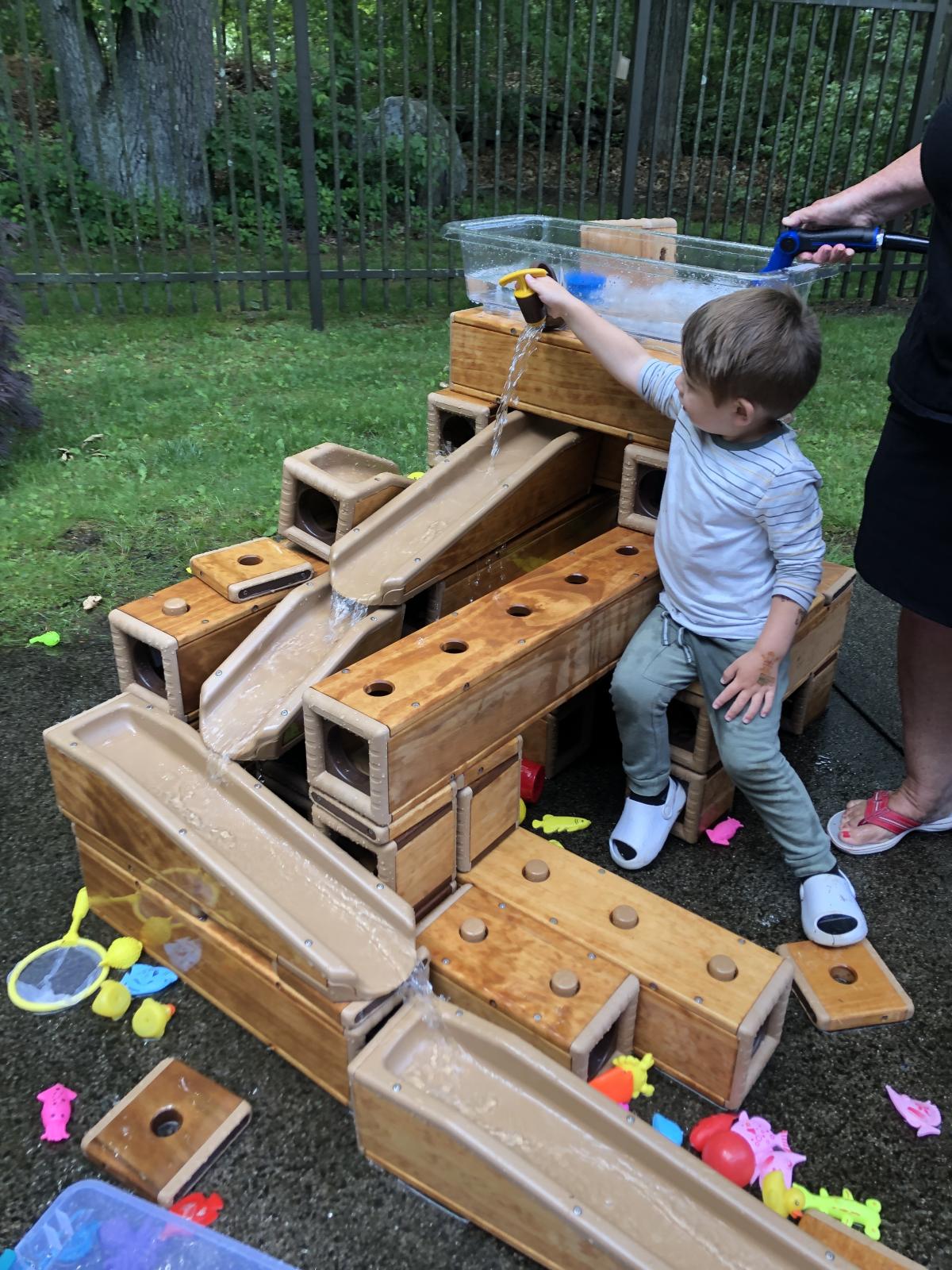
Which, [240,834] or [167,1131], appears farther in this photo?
[240,834]

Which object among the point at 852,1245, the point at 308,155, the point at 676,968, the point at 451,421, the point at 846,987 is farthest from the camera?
the point at 308,155

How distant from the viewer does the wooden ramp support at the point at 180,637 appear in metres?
2.33

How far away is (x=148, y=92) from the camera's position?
8977 millimetres

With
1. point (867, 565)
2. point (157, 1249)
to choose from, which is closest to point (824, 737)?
point (867, 565)

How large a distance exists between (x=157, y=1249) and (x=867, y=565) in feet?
6.42

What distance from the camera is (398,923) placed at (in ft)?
6.23

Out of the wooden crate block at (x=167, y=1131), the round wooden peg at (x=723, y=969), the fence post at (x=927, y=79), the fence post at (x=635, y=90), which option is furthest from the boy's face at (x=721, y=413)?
the fence post at (x=927, y=79)

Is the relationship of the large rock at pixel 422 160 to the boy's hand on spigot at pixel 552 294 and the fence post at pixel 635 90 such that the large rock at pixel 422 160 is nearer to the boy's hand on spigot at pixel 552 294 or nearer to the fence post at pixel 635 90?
the fence post at pixel 635 90

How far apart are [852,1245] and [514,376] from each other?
2183 millimetres

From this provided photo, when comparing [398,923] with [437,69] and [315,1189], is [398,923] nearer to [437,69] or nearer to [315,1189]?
[315,1189]

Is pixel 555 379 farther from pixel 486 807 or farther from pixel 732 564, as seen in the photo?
pixel 486 807

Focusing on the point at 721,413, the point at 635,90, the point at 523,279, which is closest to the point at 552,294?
the point at 523,279

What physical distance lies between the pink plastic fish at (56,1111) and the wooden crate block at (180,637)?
81cm

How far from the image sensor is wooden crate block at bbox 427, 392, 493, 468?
9.60ft
